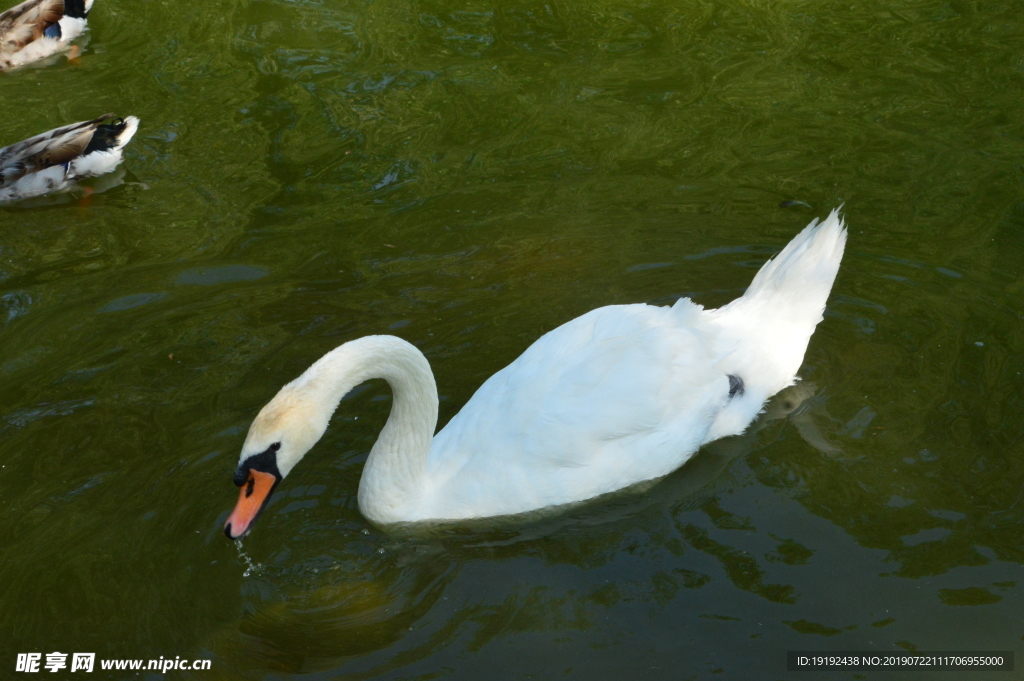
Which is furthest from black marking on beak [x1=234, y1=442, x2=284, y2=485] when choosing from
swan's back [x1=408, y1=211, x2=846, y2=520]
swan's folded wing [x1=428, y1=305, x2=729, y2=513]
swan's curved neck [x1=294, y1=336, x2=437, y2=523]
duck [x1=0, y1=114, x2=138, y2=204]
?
duck [x1=0, y1=114, x2=138, y2=204]

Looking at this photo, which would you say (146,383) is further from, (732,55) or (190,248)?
(732,55)

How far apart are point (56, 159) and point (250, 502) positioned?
530cm

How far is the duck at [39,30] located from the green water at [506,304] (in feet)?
0.65

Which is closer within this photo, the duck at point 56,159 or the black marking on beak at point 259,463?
the black marking on beak at point 259,463

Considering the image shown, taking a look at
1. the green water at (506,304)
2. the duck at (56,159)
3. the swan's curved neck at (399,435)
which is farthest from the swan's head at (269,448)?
the duck at (56,159)

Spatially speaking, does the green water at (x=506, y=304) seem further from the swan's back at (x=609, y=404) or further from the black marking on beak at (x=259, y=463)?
the black marking on beak at (x=259, y=463)

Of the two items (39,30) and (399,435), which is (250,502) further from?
(39,30)

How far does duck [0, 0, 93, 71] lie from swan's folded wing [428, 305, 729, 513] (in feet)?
25.8

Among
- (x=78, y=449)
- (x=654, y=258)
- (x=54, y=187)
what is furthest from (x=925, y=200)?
(x=54, y=187)

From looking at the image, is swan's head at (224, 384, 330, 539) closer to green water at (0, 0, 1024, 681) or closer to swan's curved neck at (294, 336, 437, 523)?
swan's curved neck at (294, 336, 437, 523)

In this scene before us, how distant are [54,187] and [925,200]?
7.01 meters

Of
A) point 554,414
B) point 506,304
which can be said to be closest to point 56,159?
point 506,304

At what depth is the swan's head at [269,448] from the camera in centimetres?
444

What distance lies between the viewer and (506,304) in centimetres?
688
